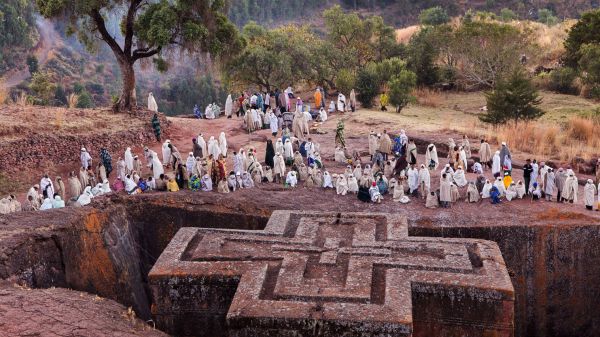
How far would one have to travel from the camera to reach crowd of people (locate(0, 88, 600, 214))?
1538 centimetres

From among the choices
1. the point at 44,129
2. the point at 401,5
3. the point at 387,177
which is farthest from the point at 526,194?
the point at 401,5

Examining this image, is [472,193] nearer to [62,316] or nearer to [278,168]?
[278,168]

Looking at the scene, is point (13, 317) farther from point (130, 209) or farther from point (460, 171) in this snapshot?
point (460, 171)

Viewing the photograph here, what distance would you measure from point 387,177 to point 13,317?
10497mm

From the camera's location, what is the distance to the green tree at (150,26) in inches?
811

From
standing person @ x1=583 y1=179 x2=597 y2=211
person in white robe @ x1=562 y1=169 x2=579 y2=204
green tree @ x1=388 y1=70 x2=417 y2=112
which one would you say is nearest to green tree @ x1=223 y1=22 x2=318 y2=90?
green tree @ x1=388 y1=70 x2=417 y2=112

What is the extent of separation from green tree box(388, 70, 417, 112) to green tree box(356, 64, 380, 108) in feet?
2.91

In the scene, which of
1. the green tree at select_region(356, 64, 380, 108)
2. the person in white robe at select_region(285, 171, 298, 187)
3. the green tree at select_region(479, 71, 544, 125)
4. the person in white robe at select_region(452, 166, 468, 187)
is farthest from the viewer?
the green tree at select_region(356, 64, 380, 108)

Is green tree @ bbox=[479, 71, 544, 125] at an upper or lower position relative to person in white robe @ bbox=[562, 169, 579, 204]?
upper

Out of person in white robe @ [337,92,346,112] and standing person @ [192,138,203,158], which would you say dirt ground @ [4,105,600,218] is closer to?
person in white robe @ [337,92,346,112]

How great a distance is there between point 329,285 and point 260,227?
5147mm

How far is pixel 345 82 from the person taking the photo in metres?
26.8

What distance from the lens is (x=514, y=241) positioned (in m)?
13.8

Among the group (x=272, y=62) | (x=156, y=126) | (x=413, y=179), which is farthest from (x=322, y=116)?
(x=413, y=179)
